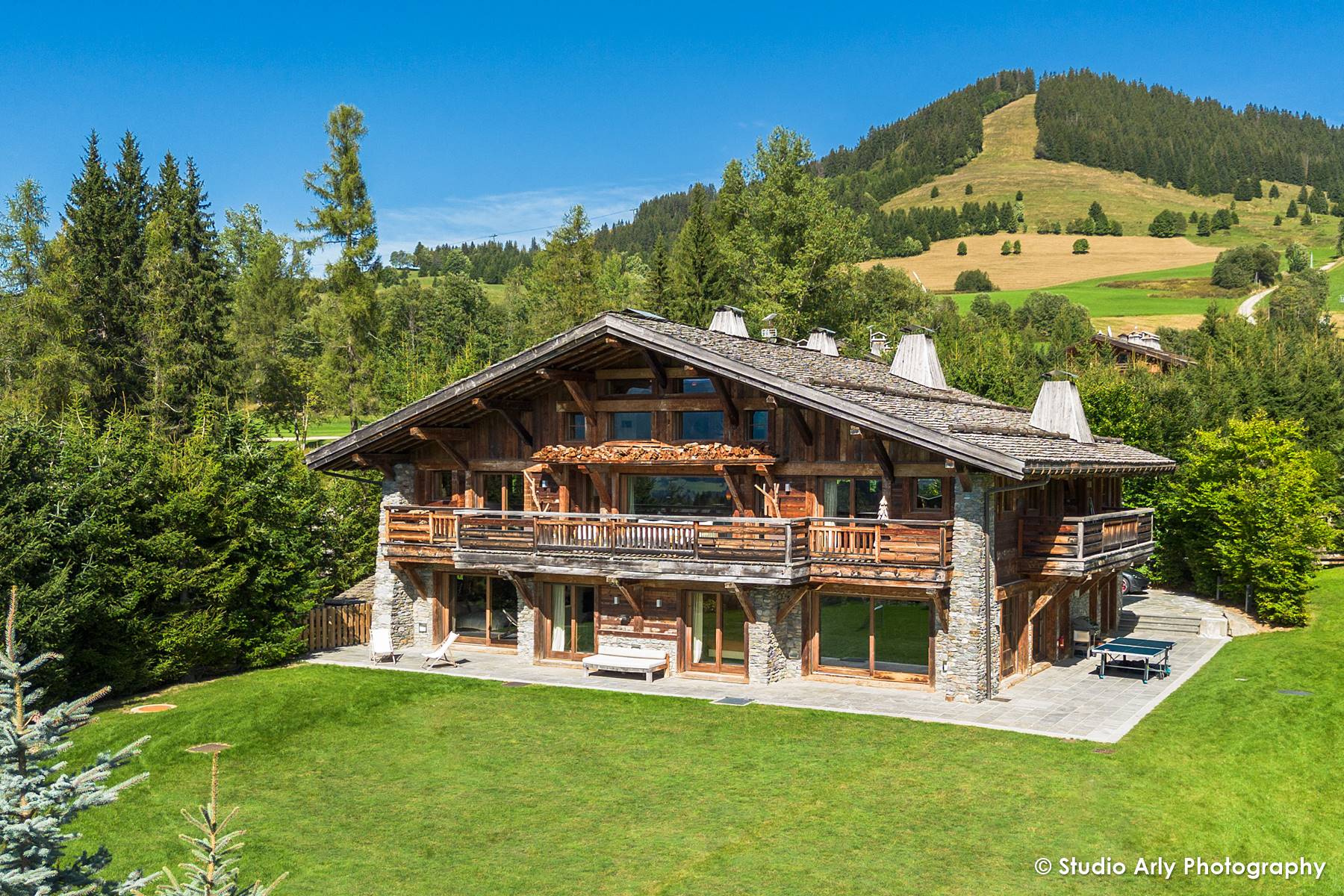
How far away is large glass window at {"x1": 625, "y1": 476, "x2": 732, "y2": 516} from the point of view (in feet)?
80.9

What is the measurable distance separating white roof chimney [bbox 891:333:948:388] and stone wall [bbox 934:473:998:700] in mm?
8031

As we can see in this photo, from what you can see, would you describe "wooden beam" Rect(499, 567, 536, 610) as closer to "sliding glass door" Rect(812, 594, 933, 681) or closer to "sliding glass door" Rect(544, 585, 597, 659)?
"sliding glass door" Rect(544, 585, 597, 659)

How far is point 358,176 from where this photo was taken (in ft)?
177

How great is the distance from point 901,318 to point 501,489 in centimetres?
4377

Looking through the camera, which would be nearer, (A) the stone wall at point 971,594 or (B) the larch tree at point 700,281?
(A) the stone wall at point 971,594

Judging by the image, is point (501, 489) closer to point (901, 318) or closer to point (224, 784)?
point (224, 784)

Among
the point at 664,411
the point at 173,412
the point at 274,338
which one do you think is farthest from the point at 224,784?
the point at 274,338

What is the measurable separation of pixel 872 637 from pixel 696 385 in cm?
659

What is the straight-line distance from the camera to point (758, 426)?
950 inches

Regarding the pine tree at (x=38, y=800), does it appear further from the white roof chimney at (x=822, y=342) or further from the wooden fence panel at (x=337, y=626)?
the white roof chimney at (x=822, y=342)

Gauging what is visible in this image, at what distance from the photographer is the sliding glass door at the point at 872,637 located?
74.6 feet

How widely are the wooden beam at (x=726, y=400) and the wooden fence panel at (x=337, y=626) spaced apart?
1079 centimetres

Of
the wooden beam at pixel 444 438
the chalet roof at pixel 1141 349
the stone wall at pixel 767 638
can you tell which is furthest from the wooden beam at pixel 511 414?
the chalet roof at pixel 1141 349

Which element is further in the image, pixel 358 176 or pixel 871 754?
pixel 358 176
